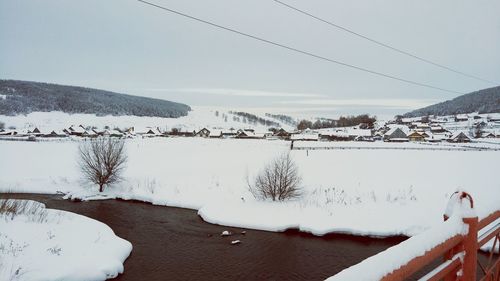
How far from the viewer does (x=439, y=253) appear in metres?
2.63

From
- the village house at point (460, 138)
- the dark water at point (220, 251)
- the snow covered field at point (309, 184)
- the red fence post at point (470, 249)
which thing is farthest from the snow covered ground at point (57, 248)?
the village house at point (460, 138)

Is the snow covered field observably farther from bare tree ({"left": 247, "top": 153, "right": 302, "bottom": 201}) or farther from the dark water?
the dark water

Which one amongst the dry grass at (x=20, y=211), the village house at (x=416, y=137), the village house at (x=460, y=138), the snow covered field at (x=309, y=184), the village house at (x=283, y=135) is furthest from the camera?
the village house at (x=283, y=135)

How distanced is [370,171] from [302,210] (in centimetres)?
2079

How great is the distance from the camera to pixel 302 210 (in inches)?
1126

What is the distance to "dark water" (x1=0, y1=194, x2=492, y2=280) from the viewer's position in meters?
17.2

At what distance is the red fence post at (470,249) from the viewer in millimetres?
3111

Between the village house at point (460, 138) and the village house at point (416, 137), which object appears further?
the village house at point (416, 137)

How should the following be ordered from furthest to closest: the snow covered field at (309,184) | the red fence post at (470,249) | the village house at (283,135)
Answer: the village house at (283,135)
the snow covered field at (309,184)
the red fence post at (470,249)

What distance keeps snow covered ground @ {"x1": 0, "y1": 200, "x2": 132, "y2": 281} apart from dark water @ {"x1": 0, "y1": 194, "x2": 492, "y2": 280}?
1.03 meters

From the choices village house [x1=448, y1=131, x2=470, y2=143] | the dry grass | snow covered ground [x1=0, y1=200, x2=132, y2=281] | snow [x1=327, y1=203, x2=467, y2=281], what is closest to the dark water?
snow covered ground [x1=0, y1=200, x2=132, y2=281]

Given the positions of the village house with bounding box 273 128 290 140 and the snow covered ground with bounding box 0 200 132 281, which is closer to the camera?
the snow covered ground with bounding box 0 200 132 281

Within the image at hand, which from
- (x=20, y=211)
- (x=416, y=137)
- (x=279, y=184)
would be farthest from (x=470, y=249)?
(x=416, y=137)

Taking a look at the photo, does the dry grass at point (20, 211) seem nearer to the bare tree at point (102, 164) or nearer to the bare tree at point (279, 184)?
the bare tree at point (102, 164)
